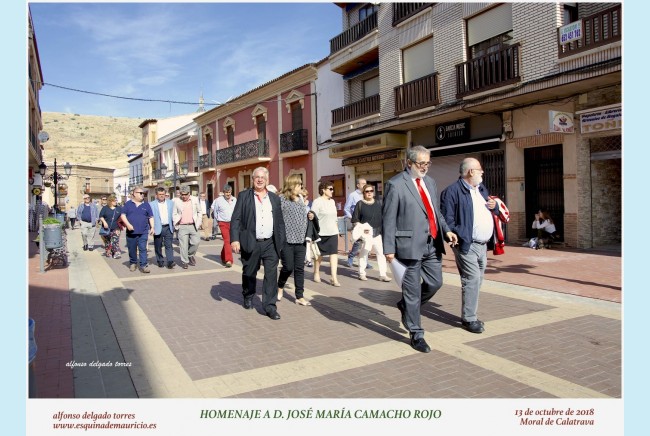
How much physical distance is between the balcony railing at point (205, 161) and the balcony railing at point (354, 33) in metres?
15.4

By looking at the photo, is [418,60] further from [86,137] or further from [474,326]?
[474,326]

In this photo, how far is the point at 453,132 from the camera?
14.8m

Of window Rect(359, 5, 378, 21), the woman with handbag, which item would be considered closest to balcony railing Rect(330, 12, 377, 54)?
window Rect(359, 5, 378, 21)

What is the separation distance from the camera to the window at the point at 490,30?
41.0 ft

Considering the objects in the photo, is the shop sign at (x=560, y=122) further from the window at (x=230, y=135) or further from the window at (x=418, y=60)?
the window at (x=230, y=135)

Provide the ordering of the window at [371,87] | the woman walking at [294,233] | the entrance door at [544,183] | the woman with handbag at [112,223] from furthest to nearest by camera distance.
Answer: the window at [371,87] < the entrance door at [544,183] < the woman with handbag at [112,223] < the woman walking at [294,233]

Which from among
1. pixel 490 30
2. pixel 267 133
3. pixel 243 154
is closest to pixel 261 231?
pixel 490 30

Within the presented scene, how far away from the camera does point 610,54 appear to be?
962 centimetres

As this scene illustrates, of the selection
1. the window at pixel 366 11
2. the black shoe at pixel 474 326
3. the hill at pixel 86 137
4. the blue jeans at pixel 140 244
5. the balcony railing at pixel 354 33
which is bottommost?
the black shoe at pixel 474 326

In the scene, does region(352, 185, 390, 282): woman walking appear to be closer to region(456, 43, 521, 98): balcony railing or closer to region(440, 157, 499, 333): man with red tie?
region(440, 157, 499, 333): man with red tie

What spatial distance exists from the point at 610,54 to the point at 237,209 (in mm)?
8587

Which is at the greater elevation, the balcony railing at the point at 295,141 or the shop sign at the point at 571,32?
the shop sign at the point at 571,32

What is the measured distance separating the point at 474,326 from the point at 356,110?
15.4 metres

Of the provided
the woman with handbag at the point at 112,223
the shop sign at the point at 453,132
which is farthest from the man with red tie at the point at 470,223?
the shop sign at the point at 453,132
